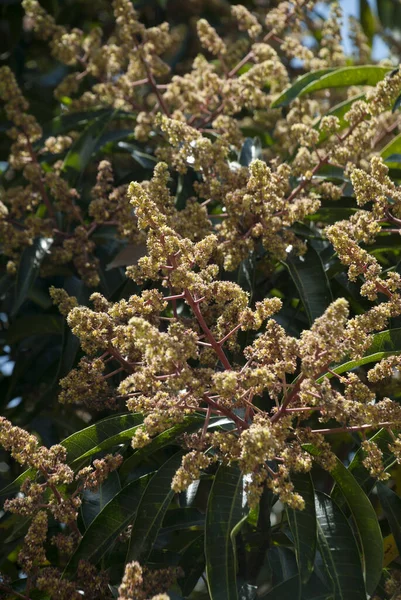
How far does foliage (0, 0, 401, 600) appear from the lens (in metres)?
1.52

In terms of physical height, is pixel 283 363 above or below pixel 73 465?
above

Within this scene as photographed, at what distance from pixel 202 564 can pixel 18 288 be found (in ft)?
2.98

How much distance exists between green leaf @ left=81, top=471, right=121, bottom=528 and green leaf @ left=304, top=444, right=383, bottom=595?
458 mm

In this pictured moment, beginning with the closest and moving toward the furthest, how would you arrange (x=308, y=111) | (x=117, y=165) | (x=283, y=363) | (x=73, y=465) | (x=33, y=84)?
(x=283, y=363)
(x=73, y=465)
(x=308, y=111)
(x=117, y=165)
(x=33, y=84)

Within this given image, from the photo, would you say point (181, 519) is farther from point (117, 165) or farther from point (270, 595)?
point (117, 165)

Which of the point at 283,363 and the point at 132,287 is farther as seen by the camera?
the point at 132,287

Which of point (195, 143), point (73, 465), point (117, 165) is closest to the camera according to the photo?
point (73, 465)

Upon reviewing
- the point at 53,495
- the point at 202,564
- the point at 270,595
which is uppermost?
the point at 53,495

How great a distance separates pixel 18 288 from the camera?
7.86 feet

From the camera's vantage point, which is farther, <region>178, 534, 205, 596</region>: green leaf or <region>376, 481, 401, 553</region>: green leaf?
<region>178, 534, 205, 596</region>: green leaf

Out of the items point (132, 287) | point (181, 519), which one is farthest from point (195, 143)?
point (181, 519)

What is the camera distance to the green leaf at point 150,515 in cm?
166

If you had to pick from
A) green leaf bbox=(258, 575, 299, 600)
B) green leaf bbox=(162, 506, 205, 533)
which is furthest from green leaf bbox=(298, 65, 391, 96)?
green leaf bbox=(258, 575, 299, 600)

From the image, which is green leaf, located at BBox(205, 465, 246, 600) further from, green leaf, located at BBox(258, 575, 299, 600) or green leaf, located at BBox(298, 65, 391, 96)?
green leaf, located at BBox(298, 65, 391, 96)
